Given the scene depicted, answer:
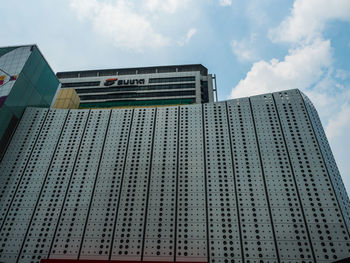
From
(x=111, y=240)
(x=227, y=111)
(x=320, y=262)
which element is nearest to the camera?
(x=320, y=262)

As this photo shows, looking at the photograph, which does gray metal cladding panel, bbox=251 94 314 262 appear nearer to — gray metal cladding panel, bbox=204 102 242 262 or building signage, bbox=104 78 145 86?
gray metal cladding panel, bbox=204 102 242 262

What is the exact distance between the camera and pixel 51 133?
1972 cm

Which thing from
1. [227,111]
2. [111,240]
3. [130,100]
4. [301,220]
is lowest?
[111,240]

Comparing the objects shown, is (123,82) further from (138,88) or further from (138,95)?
(138,95)

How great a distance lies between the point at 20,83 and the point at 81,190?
1154 centimetres

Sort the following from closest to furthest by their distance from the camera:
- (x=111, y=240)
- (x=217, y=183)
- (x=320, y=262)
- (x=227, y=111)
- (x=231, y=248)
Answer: (x=320, y=262), (x=231, y=248), (x=111, y=240), (x=217, y=183), (x=227, y=111)

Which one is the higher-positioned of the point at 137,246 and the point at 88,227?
the point at 88,227

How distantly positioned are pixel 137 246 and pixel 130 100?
2615cm

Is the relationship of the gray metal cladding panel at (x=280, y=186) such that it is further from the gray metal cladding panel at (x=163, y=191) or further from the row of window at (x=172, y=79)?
the row of window at (x=172, y=79)

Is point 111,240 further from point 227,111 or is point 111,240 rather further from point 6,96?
point 6,96

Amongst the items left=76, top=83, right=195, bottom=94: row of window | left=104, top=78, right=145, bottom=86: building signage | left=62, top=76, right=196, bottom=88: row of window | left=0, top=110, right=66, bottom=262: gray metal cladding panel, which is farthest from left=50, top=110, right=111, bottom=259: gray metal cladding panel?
left=62, top=76, right=196, bottom=88: row of window

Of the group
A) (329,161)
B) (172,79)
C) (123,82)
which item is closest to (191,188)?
(329,161)

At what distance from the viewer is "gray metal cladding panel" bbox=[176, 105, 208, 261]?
42.7 feet

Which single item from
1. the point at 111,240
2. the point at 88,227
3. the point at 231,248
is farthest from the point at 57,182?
the point at 231,248
